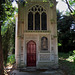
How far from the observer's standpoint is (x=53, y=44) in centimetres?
1037

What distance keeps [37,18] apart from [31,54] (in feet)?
13.2

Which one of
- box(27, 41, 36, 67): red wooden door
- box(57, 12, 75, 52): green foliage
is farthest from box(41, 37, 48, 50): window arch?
box(57, 12, 75, 52): green foliage

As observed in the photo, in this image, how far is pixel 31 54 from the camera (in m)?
10.4

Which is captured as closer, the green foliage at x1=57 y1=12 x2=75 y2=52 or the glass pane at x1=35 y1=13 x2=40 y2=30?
the glass pane at x1=35 y1=13 x2=40 y2=30

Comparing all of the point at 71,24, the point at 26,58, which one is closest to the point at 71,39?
the point at 71,24

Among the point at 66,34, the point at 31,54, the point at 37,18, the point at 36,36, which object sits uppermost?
the point at 37,18

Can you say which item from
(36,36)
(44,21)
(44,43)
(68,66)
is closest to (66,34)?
(68,66)

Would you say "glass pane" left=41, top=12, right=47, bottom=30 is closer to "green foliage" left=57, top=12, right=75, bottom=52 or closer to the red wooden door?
the red wooden door

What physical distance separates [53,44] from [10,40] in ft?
14.8

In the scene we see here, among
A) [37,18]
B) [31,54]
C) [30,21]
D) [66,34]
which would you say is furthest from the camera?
[66,34]

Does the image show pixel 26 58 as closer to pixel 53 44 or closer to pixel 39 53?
pixel 39 53

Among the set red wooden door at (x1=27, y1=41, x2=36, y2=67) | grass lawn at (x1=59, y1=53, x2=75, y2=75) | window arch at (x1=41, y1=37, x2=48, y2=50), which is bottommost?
grass lawn at (x1=59, y1=53, x2=75, y2=75)

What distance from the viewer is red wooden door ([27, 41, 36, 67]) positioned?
10381 millimetres

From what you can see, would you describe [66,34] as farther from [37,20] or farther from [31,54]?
[31,54]
